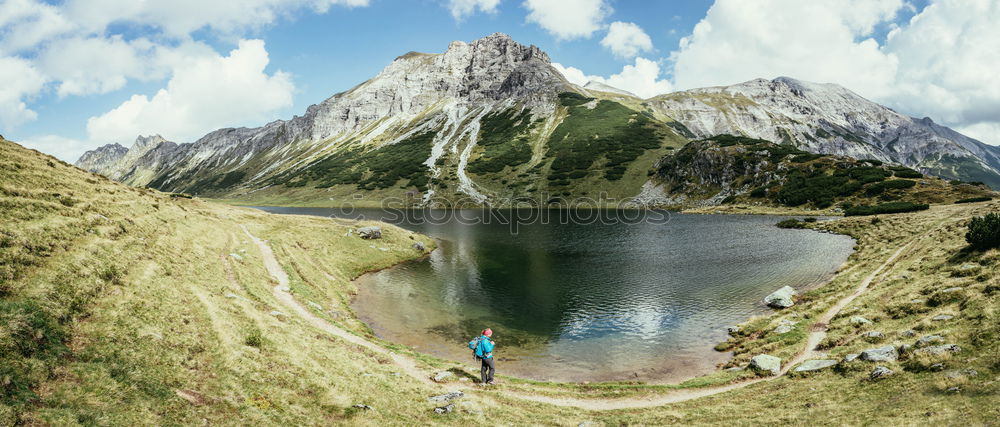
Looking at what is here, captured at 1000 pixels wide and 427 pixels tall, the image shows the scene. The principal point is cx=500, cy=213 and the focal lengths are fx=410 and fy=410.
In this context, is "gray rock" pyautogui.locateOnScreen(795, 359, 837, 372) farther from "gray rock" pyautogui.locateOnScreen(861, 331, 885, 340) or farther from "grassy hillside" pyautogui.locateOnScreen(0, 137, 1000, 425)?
"gray rock" pyautogui.locateOnScreen(861, 331, 885, 340)

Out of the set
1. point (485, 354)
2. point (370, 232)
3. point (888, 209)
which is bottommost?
point (485, 354)

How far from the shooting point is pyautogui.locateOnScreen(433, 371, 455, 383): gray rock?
23.2 m

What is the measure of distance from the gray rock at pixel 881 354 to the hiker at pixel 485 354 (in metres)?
18.7

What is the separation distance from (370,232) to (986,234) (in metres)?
69.9

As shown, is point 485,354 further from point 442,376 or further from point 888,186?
point 888,186

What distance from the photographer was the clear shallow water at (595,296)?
30.6 m

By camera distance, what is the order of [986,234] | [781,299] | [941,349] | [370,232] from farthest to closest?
[370,232]
[781,299]
[986,234]
[941,349]

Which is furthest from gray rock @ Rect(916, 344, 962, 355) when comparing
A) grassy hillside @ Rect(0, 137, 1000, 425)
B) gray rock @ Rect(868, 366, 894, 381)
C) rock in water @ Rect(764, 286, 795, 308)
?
rock in water @ Rect(764, 286, 795, 308)

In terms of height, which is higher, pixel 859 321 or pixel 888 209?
pixel 888 209

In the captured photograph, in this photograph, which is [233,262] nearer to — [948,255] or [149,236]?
[149,236]

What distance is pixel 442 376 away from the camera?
930 inches

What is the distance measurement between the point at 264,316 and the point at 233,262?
49.7 feet

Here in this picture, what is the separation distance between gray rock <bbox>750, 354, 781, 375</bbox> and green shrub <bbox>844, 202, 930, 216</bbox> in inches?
3665

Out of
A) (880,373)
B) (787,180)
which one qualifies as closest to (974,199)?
(787,180)
